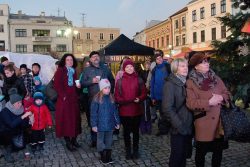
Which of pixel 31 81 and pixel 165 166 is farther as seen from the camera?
pixel 31 81

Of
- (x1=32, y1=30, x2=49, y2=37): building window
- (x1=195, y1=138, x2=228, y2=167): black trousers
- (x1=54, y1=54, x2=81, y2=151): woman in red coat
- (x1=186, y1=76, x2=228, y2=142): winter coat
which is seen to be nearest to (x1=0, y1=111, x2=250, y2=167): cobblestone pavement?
(x1=54, y1=54, x2=81, y2=151): woman in red coat

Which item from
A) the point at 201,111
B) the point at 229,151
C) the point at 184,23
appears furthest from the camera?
the point at 184,23

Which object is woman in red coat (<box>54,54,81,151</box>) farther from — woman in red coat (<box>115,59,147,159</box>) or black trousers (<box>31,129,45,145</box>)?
woman in red coat (<box>115,59,147,159</box>)

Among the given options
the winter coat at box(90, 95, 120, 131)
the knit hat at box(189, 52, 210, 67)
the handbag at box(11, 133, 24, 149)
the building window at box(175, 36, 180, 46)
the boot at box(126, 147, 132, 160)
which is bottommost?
the boot at box(126, 147, 132, 160)

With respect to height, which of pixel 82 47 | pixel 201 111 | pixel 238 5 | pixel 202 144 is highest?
pixel 82 47

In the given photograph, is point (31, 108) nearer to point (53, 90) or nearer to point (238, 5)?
point (53, 90)

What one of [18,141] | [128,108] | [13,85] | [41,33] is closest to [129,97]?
[128,108]

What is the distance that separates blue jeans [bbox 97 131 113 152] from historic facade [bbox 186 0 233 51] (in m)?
29.9

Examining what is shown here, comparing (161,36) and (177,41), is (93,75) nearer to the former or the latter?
(177,41)

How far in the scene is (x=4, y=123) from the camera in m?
5.59

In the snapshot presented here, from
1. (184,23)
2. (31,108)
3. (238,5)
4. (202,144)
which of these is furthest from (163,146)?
(184,23)

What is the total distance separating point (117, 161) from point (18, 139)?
1982mm

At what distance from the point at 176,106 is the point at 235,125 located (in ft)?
2.45

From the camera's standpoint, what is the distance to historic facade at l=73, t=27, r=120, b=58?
69438 millimetres
